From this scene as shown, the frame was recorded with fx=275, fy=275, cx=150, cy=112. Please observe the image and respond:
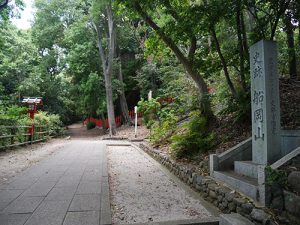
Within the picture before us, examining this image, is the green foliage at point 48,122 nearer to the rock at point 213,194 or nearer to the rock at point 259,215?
the rock at point 213,194

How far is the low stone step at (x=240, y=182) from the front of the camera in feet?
13.0

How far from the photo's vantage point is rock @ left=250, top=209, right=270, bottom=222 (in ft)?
11.1

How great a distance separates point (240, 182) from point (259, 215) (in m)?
0.93

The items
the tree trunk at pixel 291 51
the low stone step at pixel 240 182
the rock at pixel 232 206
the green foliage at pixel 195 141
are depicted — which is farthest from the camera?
the tree trunk at pixel 291 51

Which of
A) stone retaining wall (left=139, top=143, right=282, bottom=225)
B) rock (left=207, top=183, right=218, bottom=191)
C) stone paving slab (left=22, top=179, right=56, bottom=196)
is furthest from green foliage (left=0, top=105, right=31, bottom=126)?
rock (left=207, top=183, right=218, bottom=191)

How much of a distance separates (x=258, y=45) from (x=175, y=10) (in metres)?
4.16

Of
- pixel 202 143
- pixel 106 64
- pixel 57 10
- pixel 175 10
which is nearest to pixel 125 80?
pixel 106 64

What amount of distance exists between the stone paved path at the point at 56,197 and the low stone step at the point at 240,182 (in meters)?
2.07

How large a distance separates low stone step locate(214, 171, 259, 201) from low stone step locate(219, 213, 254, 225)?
1.29 ft

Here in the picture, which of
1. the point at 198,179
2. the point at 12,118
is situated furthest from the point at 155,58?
the point at 12,118

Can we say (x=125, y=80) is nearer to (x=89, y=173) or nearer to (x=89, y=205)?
(x=89, y=173)

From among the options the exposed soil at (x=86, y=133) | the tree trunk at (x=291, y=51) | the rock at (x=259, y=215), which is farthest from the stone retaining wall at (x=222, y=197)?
the exposed soil at (x=86, y=133)

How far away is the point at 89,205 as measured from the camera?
4.49 metres

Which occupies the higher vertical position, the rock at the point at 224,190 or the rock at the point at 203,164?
the rock at the point at 203,164
